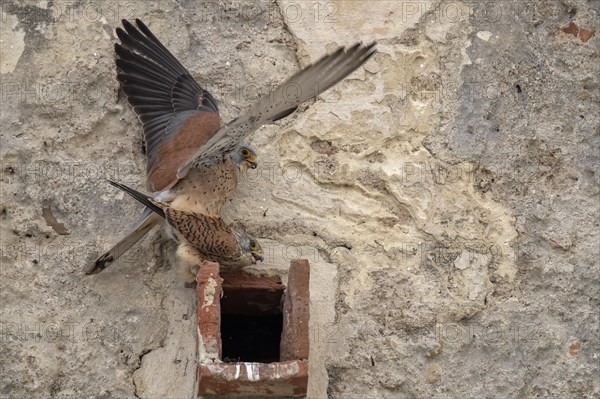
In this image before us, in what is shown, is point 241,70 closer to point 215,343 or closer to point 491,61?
point 491,61

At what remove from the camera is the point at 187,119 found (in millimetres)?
3979

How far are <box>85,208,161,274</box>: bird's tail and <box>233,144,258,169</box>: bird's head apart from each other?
34cm

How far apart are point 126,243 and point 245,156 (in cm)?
49

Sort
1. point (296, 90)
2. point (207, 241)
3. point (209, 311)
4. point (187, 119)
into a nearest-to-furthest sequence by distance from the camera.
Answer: point (209, 311), point (296, 90), point (207, 241), point (187, 119)

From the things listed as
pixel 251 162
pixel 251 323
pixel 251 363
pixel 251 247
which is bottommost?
pixel 251 363

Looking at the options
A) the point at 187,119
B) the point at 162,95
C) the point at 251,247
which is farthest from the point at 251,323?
the point at 162,95

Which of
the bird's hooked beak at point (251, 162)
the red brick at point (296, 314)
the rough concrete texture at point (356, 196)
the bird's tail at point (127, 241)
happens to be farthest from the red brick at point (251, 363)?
the bird's hooked beak at point (251, 162)

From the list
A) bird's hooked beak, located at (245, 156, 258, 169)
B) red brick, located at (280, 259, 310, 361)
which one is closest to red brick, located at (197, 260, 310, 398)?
red brick, located at (280, 259, 310, 361)

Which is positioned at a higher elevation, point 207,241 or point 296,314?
point 207,241

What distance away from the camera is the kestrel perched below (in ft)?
11.4


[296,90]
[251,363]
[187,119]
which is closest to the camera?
[251,363]

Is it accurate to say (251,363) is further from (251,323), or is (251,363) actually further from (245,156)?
(245,156)

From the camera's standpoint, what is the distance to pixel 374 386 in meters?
3.55

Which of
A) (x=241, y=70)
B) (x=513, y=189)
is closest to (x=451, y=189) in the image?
(x=513, y=189)
